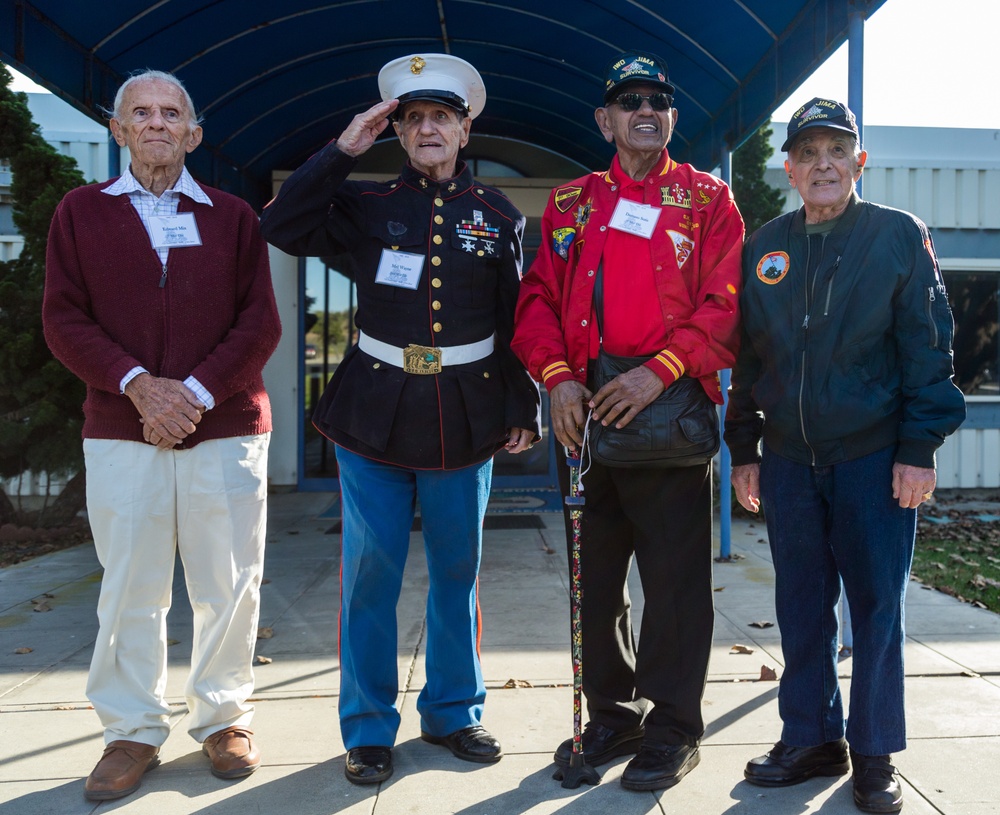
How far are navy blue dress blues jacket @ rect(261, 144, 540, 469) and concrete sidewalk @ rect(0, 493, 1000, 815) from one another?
987 millimetres

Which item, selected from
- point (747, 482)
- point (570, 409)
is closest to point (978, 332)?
point (747, 482)

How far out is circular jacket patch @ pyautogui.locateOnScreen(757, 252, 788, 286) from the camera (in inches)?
106

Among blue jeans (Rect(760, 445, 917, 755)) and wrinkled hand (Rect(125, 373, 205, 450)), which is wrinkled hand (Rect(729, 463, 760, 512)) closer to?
blue jeans (Rect(760, 445, 917, 755))

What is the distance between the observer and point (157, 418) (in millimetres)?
2637

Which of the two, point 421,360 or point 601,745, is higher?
point 421,360

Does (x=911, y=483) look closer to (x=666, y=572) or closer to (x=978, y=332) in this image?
(x=666, y=572)

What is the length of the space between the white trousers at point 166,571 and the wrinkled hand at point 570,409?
101 cm

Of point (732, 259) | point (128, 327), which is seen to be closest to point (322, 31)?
point (128, 327)

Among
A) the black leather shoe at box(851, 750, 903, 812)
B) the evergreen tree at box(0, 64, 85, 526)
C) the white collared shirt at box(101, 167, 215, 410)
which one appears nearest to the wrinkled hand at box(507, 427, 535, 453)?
the white collared shirt at box(101, 167, 215, 410)

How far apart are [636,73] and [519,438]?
1.19m

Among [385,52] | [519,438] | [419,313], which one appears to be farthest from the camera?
[385,52]

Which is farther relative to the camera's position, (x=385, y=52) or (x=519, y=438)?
(x=385, y=52)

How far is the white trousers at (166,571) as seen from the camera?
2.74 meters

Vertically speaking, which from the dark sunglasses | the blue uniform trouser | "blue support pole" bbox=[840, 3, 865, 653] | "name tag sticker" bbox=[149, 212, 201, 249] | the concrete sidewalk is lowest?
the concrete sidewalk
